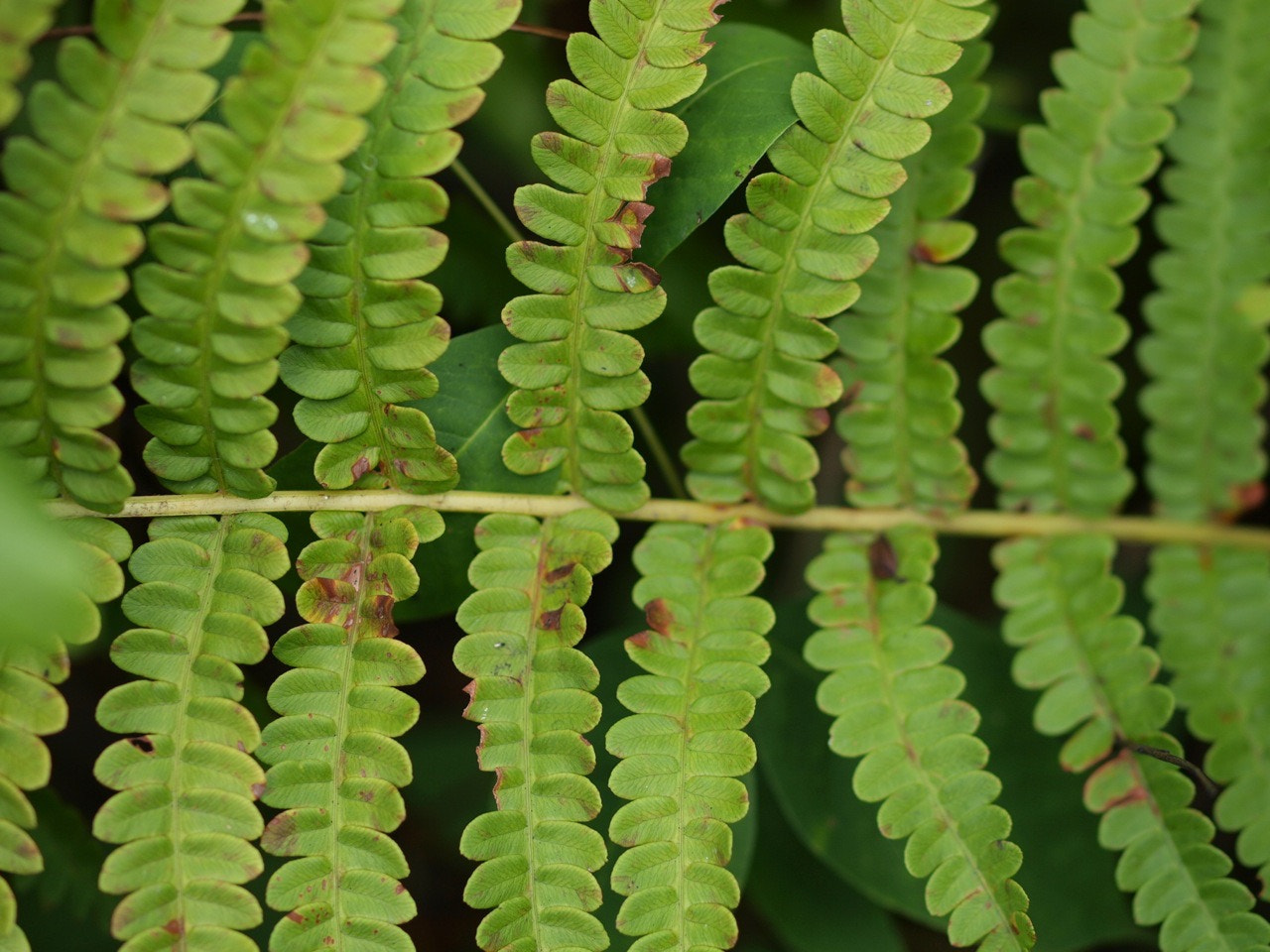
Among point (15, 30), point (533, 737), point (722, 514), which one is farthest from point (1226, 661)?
point (15, 30)

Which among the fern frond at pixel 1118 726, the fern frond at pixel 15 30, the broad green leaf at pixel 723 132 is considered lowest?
the fern frond at pixel 1118 726

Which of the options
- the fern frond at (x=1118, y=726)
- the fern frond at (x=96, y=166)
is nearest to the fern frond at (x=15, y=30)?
the fern frond at (x=96, y=166)

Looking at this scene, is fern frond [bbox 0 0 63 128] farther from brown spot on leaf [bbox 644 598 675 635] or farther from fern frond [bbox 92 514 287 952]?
brown spot on leaf [bbox 644 598 675 635]

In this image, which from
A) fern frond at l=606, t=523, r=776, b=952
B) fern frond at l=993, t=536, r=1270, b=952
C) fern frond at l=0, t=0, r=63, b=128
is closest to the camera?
fern frond at l=0, t=0, r=63, b=128

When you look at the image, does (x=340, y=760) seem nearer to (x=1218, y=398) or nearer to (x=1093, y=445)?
(x=1093, y=445)

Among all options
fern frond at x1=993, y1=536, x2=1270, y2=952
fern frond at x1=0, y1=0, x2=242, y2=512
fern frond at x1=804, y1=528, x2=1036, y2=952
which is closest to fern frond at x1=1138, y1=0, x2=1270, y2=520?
fern frond at x1=993, y1=536, x2=1270, y2=952

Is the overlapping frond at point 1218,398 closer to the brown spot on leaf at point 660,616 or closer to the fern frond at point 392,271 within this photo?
the brown spot on leaf at point 660,616
